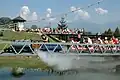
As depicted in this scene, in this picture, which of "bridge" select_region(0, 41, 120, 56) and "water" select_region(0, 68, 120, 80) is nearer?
"water" select_region(0, 68, 120, 80)

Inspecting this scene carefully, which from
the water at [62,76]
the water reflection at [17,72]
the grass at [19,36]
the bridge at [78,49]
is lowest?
the water at [62,76]

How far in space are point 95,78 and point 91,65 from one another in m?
6.08

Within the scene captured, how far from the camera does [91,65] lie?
3888cm

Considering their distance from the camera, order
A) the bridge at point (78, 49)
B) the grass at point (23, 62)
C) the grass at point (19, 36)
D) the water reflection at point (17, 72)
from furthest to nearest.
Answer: the grass at point (19, 36) → the grass at point (23, 62) → the bridge at point (78, 49) → the water reflection at point (17, 72)

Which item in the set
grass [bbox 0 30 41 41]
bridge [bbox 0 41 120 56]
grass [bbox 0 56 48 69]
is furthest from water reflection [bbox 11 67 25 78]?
grass [bbox 0 30 41 41]

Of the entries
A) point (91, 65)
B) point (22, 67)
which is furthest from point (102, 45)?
point (22, 67)

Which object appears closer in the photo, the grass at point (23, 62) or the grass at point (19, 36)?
the grass at point (23, 62)

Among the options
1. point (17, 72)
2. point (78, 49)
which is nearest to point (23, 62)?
point (17, 72)

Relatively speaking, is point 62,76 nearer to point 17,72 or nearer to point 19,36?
point 17,72

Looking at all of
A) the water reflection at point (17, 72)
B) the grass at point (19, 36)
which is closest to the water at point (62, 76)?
the water reflection at point (17, 72)

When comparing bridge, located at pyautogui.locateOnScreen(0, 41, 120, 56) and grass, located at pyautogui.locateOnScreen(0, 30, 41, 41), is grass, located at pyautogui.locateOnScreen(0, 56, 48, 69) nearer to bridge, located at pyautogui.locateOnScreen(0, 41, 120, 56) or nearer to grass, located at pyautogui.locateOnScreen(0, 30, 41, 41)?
bridge, located at pyautogui.locateOnScreen(0, 41, 120, 56)

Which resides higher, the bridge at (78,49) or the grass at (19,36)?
the bridge at (78,49)

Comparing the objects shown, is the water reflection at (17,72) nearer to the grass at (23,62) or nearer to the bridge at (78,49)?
the bridge at (78,49)

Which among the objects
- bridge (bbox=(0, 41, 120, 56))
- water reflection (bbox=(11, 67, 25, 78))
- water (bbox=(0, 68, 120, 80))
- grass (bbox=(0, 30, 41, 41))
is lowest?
water (bbox=(0, 68, 120, 80))
